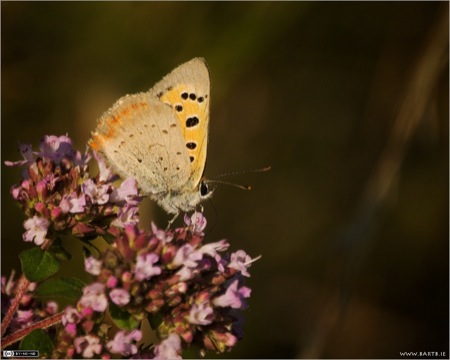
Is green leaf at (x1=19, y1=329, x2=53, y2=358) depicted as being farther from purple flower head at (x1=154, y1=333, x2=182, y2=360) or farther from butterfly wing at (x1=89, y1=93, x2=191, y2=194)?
butterfly wing at (x1=89, y1=93, x2=191, y2=194)

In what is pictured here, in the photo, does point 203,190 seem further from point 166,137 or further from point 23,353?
point 23,353

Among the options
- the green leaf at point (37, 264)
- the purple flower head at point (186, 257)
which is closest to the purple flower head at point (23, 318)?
the green leaf at point (37, 264)

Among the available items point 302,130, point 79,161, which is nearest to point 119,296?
point 79,161

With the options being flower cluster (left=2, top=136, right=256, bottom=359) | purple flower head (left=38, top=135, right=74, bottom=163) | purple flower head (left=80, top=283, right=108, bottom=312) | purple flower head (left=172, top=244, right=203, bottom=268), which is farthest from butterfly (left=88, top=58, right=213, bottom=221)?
purple flower head (left=80, top=283, right=108, bottom=312)

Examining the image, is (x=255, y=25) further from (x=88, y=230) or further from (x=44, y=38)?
(x=88, y=230)

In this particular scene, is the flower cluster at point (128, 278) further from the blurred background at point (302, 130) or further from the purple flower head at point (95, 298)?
the blurred background at point (302, 130)

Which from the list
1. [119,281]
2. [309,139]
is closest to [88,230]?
[119,281]
